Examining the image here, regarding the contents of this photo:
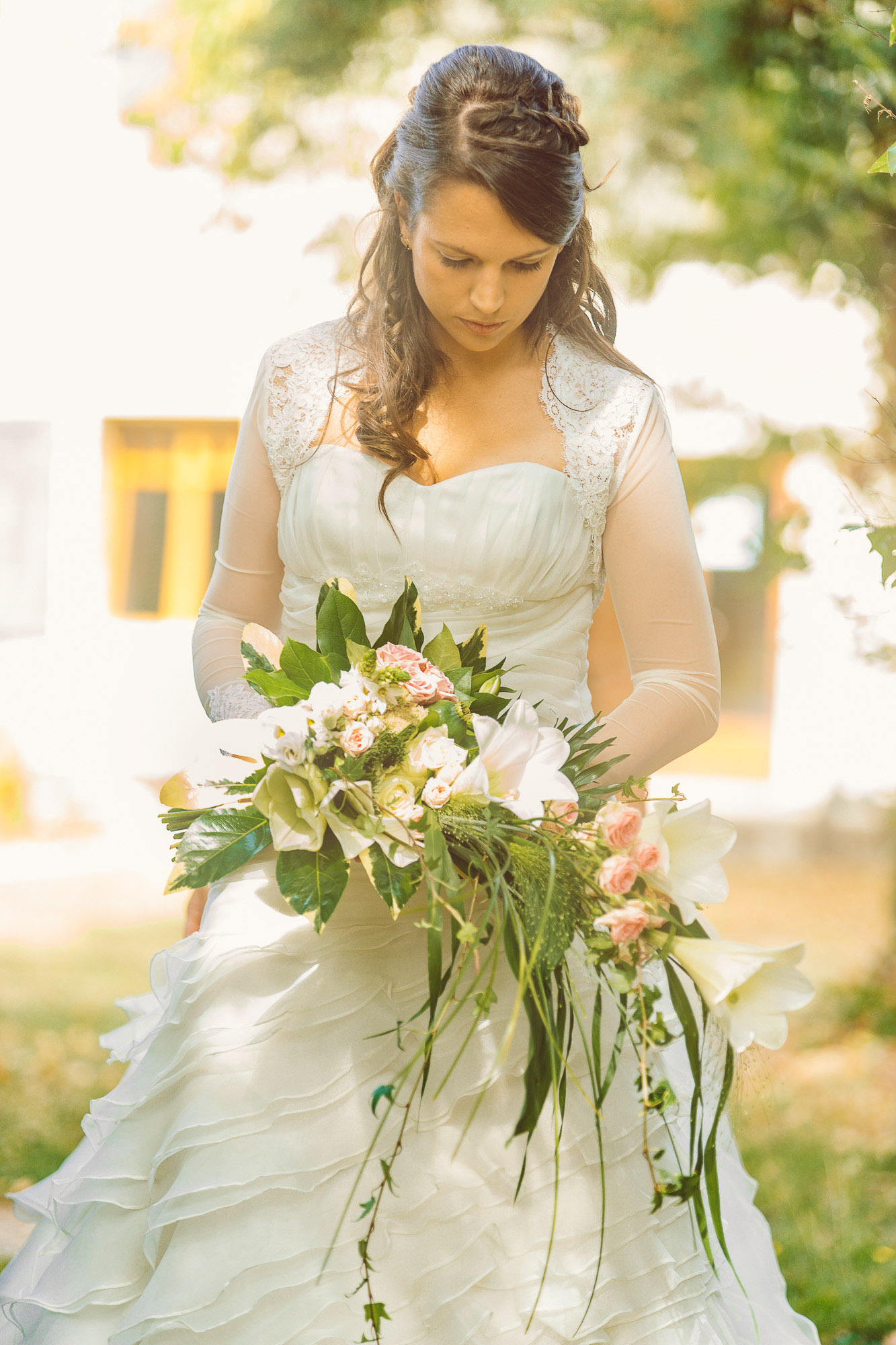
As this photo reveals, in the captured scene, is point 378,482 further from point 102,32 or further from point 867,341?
point 102,32

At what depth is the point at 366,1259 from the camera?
144 centimetres

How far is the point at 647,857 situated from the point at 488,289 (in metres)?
0.96

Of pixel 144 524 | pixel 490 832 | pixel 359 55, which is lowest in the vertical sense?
pixel 144 524

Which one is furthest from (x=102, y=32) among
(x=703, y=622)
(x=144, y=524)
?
(x=703, y=622)

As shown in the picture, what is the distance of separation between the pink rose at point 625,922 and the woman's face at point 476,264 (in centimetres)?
100

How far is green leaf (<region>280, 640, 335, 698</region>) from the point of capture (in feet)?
5.43

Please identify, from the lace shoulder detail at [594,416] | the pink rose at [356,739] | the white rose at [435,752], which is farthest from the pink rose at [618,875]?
the lace shoulder detail at [594,416]

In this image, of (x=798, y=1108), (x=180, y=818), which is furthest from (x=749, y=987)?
(x=798, y=1108)

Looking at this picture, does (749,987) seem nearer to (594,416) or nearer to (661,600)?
(661,600)

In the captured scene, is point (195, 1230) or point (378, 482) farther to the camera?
point (378, 482)

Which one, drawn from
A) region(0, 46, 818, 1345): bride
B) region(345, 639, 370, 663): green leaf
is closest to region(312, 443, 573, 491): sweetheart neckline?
region(0, 46, 818, 1345): bride

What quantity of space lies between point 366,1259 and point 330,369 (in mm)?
1464

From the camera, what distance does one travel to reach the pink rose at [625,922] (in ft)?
4.59

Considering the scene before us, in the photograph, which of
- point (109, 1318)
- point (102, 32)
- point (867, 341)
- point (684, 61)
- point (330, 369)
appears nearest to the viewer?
point (109, 1318)
